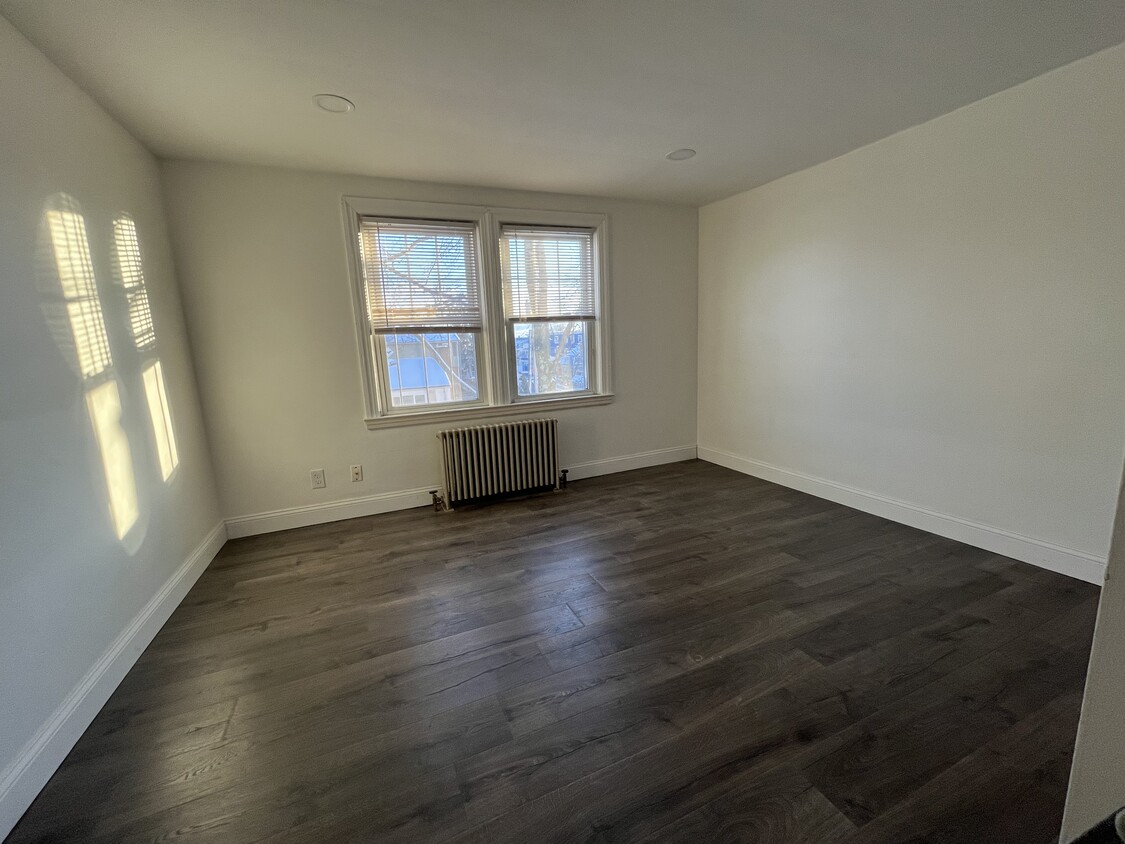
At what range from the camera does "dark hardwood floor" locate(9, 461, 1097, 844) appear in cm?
126

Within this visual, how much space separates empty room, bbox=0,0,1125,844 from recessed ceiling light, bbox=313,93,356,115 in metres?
0.04

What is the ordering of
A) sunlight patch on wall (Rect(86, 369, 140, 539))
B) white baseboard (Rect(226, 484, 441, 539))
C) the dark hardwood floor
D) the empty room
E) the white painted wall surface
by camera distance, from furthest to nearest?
1. white baseboard (Rect(226, 484, 441, 539))
2. the white painted wall surface
3. sunlight patch on wall (Rect(86, 369, 140, 539))
4. the empty room
5. the dark hardwood floor

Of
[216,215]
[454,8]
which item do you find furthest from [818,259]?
[216,215]

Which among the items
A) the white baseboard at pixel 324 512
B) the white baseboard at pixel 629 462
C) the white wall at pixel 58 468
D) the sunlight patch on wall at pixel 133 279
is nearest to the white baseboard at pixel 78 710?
the white wall at pixel 58 468

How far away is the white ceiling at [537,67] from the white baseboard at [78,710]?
7.61 feet

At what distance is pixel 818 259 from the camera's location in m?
3.35

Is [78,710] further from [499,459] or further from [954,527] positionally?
[954,527]

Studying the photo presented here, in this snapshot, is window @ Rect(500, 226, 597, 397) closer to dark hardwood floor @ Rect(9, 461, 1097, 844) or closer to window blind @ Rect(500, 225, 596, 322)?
window blind @ Rect(500, 225, 596, 322)

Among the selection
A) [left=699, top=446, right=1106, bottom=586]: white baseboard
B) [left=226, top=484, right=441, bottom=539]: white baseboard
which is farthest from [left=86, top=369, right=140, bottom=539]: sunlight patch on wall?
[left=699, top=446, right=1106, bottom=586]: white baseboard

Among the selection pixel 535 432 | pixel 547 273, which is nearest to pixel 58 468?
pixel 535 432

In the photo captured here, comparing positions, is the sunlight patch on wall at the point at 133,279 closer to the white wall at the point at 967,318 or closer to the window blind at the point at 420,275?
the window blind at the point at 420,275

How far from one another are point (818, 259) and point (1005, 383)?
1.43 meters

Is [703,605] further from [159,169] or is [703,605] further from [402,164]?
[159,169]

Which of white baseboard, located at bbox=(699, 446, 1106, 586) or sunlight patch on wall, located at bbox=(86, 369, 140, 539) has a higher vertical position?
sunlight patch on wall, located at bbox=(86, 369, 140, 539)
